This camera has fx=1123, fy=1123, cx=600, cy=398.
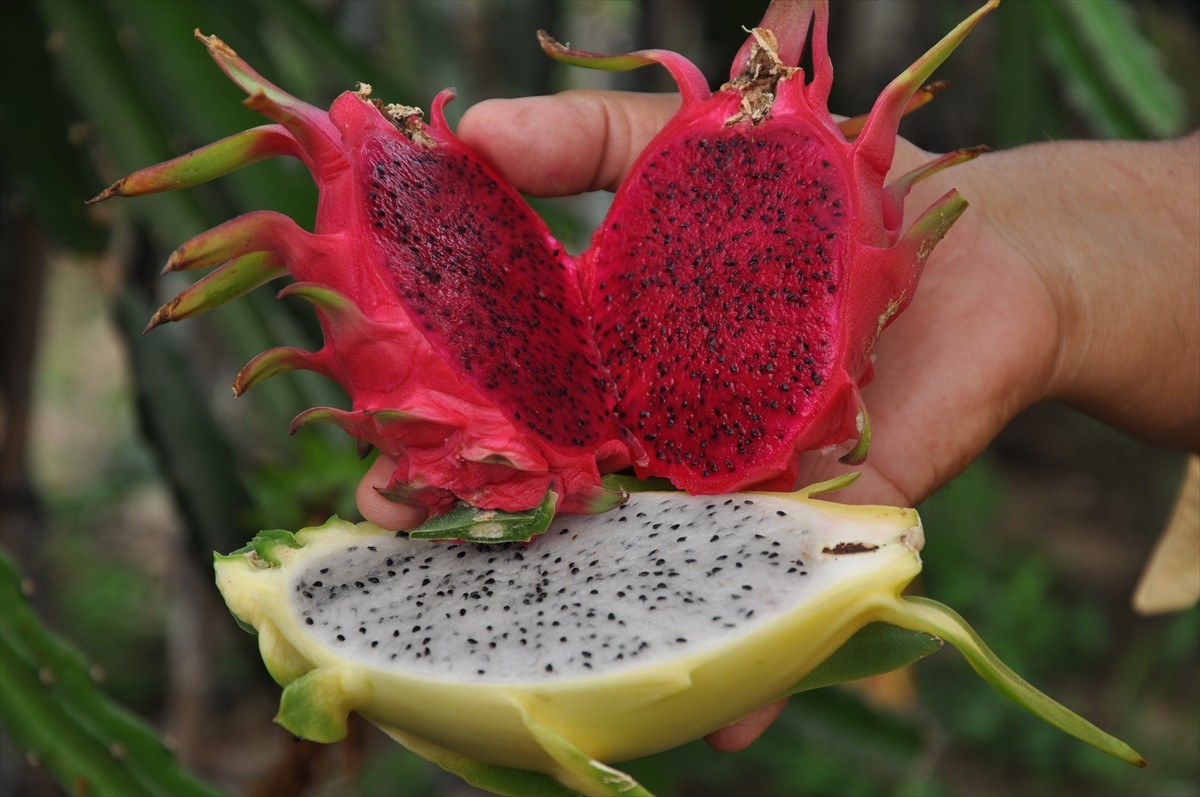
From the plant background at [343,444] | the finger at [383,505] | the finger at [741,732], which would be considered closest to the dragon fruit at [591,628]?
the finger at [383,505]

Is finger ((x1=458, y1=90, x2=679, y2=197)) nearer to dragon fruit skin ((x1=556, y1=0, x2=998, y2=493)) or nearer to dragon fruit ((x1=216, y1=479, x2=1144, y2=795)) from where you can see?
dragon fruit skin ((x1=556, y1=0, x2=998, y2=493))

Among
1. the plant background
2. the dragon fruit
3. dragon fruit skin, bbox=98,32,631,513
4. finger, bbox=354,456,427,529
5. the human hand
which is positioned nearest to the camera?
the dragon fruit

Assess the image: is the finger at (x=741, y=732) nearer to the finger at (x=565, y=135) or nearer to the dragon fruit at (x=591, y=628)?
the dragon fruit at (x=591, y=628)

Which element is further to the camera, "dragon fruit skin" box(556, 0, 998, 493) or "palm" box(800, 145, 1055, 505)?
"palm" box(800, 145, 1055, 505)

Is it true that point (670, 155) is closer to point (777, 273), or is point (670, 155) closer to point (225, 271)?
point (777, 273)

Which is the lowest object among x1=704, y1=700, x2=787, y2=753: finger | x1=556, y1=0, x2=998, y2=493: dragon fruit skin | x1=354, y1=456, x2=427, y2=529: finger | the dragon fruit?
x1=704, y1=700, x2=787, y2=753: finger

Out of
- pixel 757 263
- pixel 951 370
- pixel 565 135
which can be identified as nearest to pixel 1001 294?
pixel 951 370

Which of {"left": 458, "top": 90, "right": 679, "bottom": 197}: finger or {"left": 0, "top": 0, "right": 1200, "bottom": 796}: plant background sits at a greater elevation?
{"left": 458, "top": 90, "right": 679, "bottom": 197}: finger

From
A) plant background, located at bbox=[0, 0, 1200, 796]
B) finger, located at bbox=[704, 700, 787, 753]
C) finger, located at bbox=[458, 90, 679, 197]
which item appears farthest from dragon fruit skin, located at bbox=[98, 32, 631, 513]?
plant background, located at bbox=[0, 0, 1200, 796]

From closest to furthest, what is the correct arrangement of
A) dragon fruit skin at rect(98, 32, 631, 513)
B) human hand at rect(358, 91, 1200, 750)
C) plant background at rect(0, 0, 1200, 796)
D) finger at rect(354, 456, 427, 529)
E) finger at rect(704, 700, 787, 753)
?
1. dragon fruit skin at rect(98, 32, 631, 513)
2. finger at rect(354, 456, 427, 529)
3. finger at rect(704, 700, 787, 753)
4. human hand at rect(358, 91, 1200, 750)
5. plant background at rect(0, 0, 1200, 796)
